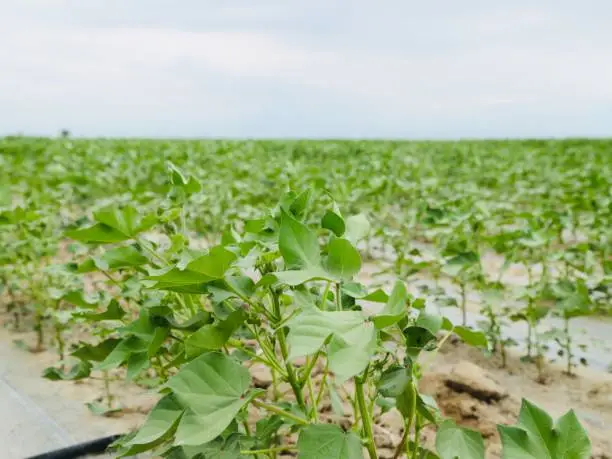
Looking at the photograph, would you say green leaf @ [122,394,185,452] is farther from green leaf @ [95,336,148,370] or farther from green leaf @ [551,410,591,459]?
green leaf @ [551,410,591,459]

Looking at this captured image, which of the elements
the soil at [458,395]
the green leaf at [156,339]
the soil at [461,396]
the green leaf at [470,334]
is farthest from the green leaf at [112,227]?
the soil at [458,395]

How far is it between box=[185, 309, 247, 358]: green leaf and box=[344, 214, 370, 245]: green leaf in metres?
0.23

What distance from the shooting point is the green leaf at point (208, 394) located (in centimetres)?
97

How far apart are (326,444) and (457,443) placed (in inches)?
8.5

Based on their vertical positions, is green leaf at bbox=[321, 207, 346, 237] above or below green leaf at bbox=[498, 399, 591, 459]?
above

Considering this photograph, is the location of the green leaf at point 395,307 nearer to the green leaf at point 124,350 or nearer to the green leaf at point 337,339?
the green leaf at point 337,339

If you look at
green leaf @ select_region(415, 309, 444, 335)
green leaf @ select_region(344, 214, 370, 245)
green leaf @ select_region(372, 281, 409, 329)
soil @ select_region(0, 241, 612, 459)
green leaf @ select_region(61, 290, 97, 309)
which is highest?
green leaf @ select_region(344, 214, 370, 245)

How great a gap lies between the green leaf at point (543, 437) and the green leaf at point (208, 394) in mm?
372

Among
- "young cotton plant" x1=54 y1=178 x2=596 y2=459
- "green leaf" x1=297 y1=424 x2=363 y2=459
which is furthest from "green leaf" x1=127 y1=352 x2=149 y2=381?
"green leaf" x1=297 y1=424 x2=363 y2=459

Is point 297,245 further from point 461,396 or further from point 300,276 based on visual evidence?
point 461,396

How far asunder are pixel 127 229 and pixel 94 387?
1.45 m

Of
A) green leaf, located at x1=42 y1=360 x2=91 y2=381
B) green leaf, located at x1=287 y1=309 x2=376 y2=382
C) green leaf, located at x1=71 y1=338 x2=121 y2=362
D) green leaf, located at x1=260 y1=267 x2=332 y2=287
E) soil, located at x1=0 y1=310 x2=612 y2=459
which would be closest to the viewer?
green leaf, located at x1=287 y1=309 x2=376 y2=382

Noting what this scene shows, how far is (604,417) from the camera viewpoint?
229 centimetres

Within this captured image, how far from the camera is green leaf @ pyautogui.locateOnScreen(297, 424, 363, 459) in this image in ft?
3.38
